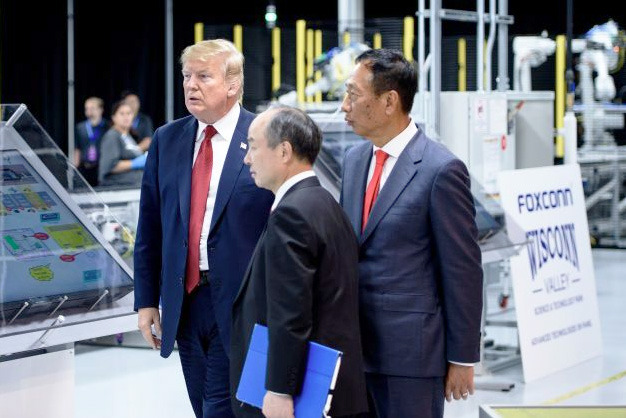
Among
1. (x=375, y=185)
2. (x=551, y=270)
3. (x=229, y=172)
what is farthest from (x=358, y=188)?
(x=551, y=270)

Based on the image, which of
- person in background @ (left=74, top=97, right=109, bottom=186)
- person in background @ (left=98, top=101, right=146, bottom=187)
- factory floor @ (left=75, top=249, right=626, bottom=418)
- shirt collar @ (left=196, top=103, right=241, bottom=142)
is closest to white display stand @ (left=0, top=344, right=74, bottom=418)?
shirt collar @ (left=196, top=103, right=241, bottom=142)

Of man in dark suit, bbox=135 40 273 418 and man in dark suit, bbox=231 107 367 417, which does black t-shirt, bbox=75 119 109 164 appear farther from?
man in dark suit, bbox=231 107 367 417

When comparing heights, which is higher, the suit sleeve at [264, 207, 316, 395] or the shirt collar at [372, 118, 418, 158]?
the shirt collar at [372, 118, 418, 158]

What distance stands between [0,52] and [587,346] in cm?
903

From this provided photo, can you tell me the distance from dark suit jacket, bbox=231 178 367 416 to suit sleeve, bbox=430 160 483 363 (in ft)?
0.80

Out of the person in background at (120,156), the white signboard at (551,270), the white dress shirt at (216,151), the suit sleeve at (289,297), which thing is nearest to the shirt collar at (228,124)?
the white dress shirt at (216,151)

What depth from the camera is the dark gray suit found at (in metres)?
3.11

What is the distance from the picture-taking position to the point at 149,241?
371 cm

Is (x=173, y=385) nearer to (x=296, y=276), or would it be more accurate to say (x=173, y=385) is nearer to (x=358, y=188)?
(x=358, y=188)

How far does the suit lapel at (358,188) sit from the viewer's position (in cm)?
325

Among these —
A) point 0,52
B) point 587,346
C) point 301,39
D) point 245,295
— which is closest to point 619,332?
point 587,346

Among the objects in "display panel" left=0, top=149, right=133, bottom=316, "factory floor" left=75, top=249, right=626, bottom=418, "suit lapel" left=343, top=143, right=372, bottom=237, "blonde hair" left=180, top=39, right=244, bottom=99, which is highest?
"blonde hair" left=180, top=39, right=244, bottom=99

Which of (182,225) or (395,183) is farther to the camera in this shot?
(182,225)

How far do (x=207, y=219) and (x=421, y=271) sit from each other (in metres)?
0.72
